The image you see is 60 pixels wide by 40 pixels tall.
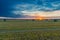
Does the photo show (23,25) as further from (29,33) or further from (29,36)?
(29,36)

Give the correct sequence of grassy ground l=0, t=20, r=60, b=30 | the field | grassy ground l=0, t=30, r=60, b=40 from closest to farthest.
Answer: grassy ground l=0, t=30, r=60, b=40, the field, grassy ground l=0, t=20, r=60, b=30

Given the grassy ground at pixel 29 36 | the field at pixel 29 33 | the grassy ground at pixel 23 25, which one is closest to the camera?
the grassy ground at pixel 29 36

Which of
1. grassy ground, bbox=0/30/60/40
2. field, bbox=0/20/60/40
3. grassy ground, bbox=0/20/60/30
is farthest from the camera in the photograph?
grassy ground, bbox=0/20/60/30

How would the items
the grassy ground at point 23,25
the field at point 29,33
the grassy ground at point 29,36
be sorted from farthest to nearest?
the grassy ground at point 23,25 < the field at point 29,33 < the grassy ground at point 29,36

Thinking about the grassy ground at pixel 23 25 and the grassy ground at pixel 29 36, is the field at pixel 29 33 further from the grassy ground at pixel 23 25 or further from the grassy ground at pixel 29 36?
the grassy ground at pixel 23 25

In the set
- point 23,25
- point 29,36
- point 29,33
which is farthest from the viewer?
point 23,25

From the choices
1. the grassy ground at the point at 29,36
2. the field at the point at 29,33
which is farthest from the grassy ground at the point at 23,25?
the grassy ground at the point at 29,36

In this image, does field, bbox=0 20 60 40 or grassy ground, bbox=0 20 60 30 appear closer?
field, bbox=0 20 60 40

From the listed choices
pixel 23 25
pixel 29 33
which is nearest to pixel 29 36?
pixel 29 33

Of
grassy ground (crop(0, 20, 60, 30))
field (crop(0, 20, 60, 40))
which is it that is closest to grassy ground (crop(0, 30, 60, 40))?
field (crop(0, 20, 60, 40))

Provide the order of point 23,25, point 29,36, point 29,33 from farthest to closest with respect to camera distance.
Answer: point 23,25 → point 29,33 → point 29,36

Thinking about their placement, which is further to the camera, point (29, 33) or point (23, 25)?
point (23, 25)

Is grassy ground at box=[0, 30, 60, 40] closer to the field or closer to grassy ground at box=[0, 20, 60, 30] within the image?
the field

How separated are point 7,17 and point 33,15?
222cm
